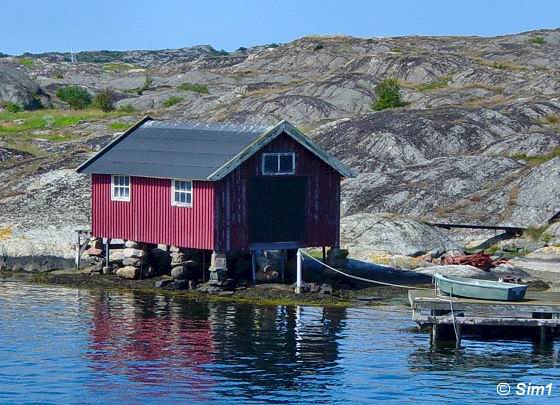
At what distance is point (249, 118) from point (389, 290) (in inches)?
1557

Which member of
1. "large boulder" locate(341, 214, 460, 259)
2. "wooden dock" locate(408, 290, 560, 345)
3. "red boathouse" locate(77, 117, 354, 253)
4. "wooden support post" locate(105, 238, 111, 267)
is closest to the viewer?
"wooden dock" locate(408, 290, 560, 345)

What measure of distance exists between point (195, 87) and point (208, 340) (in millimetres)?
80458

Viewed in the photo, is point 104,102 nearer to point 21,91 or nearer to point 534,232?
point 21,91

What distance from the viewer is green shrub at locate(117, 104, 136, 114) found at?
324 ft

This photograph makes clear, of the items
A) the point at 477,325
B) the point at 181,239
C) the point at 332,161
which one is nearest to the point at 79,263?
the point at 181,239

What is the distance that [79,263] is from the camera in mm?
47688

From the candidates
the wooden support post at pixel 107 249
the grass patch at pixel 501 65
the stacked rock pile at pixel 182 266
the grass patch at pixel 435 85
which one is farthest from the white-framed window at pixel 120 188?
the grass patch at pixel 501 65

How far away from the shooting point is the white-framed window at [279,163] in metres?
42.5

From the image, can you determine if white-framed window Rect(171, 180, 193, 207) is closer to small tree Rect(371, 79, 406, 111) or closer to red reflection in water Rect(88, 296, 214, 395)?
red reflection in water Rect(88, 296, 214, 395)

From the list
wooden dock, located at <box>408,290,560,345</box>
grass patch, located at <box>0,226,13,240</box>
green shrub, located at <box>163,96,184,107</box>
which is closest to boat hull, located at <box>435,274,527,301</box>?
wooden dock, located at <box>408,290,560,345</box>

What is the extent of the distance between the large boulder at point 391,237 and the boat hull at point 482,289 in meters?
12.0

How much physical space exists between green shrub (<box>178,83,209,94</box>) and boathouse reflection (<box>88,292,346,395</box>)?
70.3m

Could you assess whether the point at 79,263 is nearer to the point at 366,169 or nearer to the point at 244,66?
the point at 366,169

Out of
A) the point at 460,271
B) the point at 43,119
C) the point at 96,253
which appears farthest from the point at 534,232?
the point at 43,119
